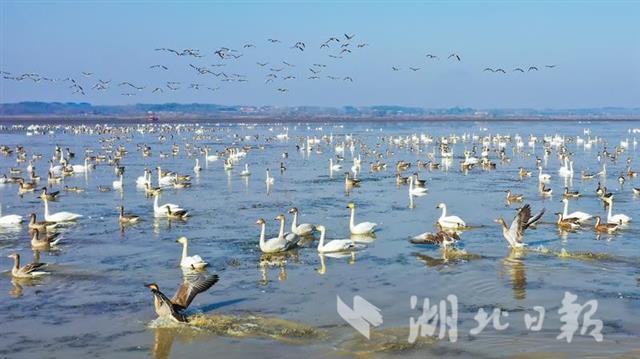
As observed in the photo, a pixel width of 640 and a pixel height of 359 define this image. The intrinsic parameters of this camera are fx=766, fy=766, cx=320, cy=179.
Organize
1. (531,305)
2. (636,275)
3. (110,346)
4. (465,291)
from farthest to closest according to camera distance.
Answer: (636,275) → (465,291) → (531,305) → (110,346)

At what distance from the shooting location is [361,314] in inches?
478

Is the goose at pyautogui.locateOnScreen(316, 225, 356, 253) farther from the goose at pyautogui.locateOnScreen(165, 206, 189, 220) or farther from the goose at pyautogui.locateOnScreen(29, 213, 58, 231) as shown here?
the goose at pyautogui.locateOnScreen(29, 213, 58, 231)

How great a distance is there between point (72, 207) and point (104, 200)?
1.73 meters

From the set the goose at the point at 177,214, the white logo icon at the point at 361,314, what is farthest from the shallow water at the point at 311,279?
the goose at the point at 177,214

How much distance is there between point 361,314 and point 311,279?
8.62ft

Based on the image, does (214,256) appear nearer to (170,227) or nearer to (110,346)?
(170,227)

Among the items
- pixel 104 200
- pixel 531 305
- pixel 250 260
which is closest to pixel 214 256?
pixel 250 260

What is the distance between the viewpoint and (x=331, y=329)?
1140 centimetres

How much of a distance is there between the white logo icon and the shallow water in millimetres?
166

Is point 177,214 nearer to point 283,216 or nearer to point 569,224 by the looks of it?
point 283,216

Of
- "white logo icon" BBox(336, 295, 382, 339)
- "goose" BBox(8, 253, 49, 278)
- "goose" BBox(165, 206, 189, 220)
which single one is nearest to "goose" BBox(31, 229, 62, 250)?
"goose" BBox(8, 253, 49, 278)

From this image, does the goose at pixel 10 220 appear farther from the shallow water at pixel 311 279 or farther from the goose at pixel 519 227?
the goose at pixel 519 227

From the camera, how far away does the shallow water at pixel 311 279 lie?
10.8 metres

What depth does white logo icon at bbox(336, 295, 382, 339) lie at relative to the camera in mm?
11516
